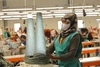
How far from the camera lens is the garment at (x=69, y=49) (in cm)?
293

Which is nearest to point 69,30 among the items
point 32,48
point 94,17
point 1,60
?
point 32,48

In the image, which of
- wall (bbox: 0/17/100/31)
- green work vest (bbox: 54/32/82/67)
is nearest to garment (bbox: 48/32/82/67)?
green work vest (bbox: 54/32/82/67)

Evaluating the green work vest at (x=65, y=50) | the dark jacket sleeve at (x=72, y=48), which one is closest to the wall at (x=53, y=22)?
the green work vest at (x=65, y=50)

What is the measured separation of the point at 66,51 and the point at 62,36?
21 cm

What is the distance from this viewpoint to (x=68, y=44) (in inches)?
118

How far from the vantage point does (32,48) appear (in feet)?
9.92

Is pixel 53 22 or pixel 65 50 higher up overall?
pixel 65 50

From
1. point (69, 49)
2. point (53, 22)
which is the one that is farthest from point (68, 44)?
point (53, 22)

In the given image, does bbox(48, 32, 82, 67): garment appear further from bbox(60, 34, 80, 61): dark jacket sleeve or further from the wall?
the wall

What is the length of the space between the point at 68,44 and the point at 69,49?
64 millimetres

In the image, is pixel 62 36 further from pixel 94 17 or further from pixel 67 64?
pixel 94 17

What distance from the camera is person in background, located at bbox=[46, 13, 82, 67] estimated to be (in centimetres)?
294

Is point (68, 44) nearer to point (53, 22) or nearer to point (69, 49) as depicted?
point (69, 49)

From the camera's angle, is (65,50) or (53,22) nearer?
(65,50)
